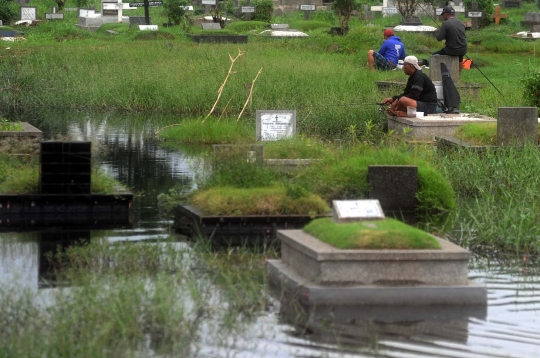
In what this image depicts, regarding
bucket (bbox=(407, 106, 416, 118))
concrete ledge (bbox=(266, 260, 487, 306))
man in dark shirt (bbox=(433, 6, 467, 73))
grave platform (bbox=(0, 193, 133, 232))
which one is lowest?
grave platform (bbox=(0, 193, 133, 232))

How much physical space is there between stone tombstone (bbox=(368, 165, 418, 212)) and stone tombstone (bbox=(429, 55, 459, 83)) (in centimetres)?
862

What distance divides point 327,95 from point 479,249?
38.7ft

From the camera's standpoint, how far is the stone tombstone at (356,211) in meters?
8.92

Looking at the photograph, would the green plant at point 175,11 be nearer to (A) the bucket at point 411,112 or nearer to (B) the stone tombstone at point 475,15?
(B) the stone tombstone at point 475,15

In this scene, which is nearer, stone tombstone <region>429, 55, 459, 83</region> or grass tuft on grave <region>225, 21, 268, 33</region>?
stone tombstone <region>429, 55, 459, 83</region>

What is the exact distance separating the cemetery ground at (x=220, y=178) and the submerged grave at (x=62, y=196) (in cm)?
117

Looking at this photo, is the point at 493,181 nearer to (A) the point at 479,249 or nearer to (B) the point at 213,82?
(A) the point at 479,249

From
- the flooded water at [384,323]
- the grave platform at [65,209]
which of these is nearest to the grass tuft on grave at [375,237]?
the flooded water at [384,323]

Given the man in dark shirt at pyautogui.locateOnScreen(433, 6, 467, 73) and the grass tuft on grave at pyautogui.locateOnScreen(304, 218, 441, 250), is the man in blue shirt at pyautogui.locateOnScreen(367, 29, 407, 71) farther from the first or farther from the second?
the grass tuft on grave at pyautogui.locateOnScreen(304, 218, 441, 250)

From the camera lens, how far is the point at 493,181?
44.9ft

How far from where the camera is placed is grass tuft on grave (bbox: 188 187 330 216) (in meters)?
11.3

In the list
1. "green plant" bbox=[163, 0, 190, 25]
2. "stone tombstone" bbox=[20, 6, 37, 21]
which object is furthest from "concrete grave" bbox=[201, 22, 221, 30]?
"stone tombstone" bbox=[20, 6, 37, 21]

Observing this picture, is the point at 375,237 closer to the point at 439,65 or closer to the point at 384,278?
the point at 384,278

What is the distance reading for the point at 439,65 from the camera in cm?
2094
